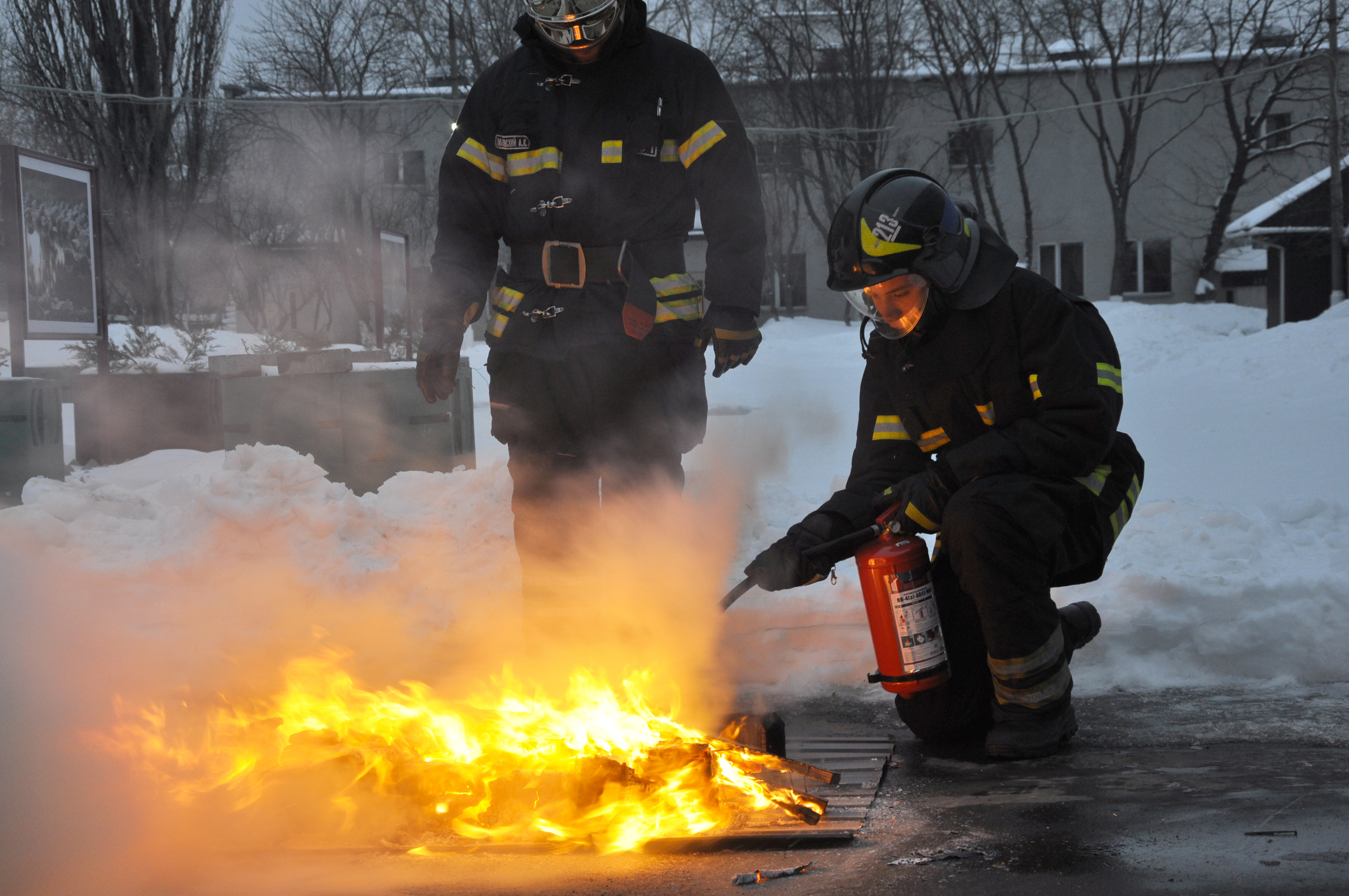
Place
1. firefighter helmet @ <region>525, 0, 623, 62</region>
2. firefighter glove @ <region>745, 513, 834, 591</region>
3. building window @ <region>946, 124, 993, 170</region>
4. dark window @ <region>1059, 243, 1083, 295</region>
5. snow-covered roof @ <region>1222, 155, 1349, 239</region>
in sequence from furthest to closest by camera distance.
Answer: dark window @ <region>1059, 243, 1083, 295</region> < building window @ <region>946, 124, 993, 170</region> < snow-covered roof @ <region>1222, 155, 1349, 239</region> < firefighter helmet @ <region>525, 0, 623, 62</region> < firefighter glove @ <region>745, 513, 834, 591</region>

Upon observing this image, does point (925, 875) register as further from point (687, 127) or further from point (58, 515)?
point (58, 515)

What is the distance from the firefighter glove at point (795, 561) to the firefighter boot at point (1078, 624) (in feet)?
2.17

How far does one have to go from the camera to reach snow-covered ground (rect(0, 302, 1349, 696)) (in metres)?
3.51

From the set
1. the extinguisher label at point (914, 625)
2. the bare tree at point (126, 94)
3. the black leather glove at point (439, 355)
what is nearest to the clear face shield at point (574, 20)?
the black leather glove at point (439, 355)

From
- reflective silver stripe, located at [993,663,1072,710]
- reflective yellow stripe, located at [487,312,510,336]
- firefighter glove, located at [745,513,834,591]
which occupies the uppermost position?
reflective yellow stripe, located at [487,312,510,336]

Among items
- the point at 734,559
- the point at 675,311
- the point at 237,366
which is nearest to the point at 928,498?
the point at 675,311

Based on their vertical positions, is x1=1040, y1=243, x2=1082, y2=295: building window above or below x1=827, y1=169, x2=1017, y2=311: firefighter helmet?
above

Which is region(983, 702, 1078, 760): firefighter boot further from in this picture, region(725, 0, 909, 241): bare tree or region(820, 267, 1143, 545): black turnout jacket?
region(725, 0, 909, 241): bare tree

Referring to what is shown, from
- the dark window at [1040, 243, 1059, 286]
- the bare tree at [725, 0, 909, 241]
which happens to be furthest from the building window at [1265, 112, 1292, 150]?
the bare tree at [725, 0, 909, 241]

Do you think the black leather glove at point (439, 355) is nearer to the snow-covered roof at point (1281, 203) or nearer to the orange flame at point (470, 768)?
the orange flame at point (470, 768)

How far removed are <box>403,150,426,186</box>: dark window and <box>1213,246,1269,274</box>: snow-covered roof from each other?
1994 centimetres

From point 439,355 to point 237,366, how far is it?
4.43 meters

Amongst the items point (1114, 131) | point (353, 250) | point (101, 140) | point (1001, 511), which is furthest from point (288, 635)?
point (1114, 131)

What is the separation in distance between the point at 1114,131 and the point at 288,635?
28.8 meters
